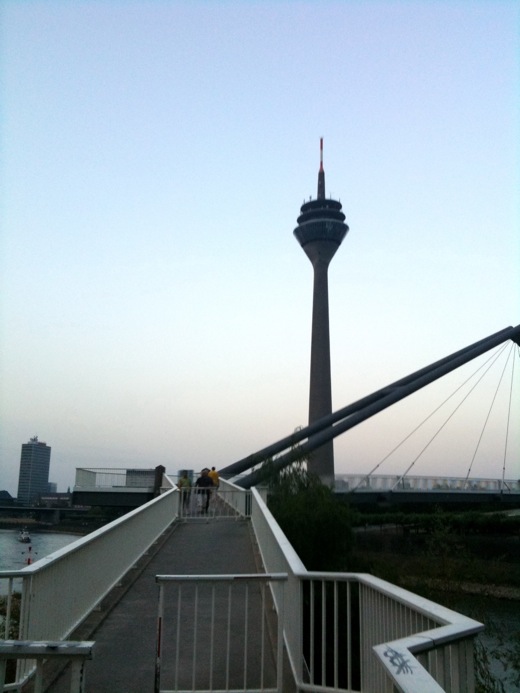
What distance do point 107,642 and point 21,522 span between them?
43.9 metres

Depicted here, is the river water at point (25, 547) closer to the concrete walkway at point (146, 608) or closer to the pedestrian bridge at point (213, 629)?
the concrete walkway at point (146, 608)

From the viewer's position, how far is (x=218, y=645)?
6.29 meters

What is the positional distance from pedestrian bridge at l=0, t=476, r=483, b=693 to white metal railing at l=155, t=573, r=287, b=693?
0.05ft

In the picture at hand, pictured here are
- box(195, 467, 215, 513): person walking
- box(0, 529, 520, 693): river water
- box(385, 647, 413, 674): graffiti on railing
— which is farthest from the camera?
box(195, 467, 215, 513): person walking

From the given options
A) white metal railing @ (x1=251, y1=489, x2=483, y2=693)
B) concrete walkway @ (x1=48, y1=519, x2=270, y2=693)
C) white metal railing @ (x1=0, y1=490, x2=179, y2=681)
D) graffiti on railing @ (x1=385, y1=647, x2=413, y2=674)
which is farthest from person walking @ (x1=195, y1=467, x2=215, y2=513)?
graffiti on railing @ (x1=385, y1=647, x2=413, y2=674)

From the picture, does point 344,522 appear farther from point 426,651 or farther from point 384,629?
point 426,651

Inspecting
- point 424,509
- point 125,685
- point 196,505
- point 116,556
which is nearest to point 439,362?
point 424,509

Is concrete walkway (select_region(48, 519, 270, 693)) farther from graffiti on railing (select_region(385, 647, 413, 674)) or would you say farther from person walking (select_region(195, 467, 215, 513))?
graffiti on railing (select_region(385, 647, 413, 674))

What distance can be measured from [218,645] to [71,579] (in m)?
1.54

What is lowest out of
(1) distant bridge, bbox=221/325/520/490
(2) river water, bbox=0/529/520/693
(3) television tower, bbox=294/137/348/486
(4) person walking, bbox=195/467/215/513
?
(2) river water, bbox=0/529/520/693

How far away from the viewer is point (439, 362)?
52812 millimetres

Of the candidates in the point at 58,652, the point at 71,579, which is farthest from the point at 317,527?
the point at 58,652

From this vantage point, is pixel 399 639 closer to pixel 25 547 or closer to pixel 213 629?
pixel 213 629

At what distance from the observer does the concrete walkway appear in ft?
17.5
